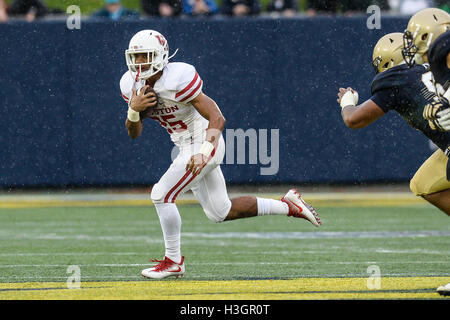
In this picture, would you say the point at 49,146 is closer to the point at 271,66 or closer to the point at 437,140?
the point at 271,66

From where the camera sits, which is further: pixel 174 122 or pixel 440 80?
pixel 174 122

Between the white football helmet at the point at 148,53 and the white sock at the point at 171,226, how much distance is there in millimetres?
790

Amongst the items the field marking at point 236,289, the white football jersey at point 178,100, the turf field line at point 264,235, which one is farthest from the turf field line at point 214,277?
the turf field line at point 264,235

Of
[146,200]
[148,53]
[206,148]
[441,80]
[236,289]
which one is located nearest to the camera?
[441,80]

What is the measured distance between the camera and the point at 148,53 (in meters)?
6.14

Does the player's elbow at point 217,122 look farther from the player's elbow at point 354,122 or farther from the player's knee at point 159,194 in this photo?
the player's elbow at point 354,122

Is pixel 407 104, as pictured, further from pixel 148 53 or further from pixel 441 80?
pixel 148 53

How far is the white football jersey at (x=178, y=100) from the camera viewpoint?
616 centimetres

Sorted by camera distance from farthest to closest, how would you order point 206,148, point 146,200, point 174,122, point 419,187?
1. point 146,200
2. point 174,122
3. point 206,148
4. point 419,187

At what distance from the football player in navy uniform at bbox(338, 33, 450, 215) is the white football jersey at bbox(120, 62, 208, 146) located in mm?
947

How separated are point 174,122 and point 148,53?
48 cm

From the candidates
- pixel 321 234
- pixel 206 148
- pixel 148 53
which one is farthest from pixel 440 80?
pixel 321 234

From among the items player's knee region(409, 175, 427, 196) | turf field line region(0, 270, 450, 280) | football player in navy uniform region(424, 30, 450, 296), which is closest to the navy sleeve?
player's knee region(409, 175, 427, 196)

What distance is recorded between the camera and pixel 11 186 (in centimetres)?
1162
